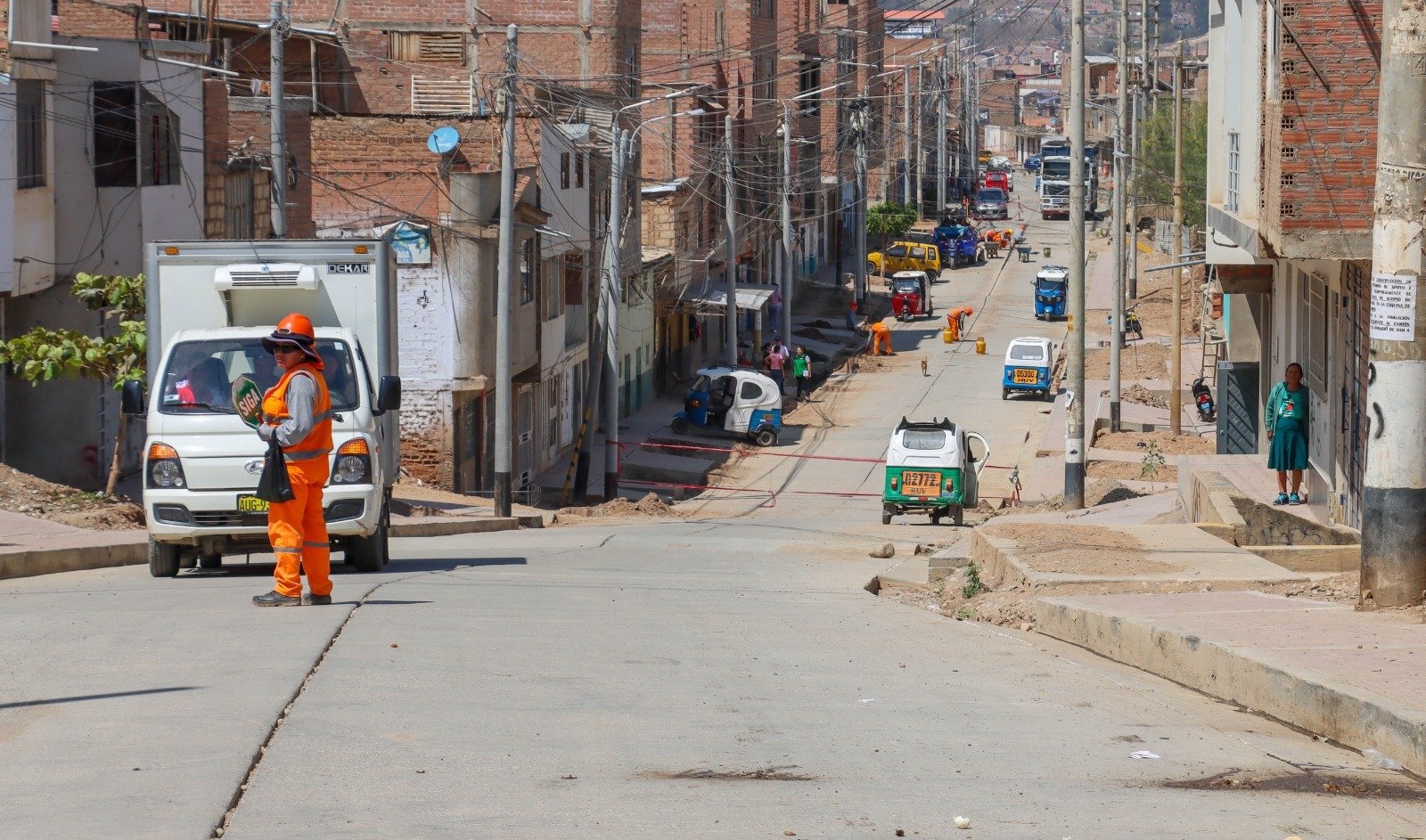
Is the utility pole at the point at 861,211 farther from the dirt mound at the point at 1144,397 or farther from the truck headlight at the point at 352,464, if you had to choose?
the truck headlight at the point at 352,464

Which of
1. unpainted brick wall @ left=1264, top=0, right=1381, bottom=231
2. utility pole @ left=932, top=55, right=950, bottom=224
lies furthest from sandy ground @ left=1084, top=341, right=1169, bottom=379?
utility pole @ left=932, top=55, right=950, bottom=224

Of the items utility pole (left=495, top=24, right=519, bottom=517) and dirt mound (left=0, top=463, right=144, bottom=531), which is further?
utility pole (left=495, top=24, right=519, bottom=517)

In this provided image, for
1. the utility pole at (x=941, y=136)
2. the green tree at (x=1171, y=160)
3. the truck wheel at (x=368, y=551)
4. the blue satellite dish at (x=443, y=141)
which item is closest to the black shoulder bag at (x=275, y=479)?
the truck wheel at (x=368, y=551)

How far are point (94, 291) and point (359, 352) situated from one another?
9.51 meters

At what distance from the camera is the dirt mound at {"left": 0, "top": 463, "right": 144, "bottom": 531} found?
712 inches

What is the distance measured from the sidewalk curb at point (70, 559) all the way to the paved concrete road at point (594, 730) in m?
2.43

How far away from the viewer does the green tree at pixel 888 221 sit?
91.7 meters

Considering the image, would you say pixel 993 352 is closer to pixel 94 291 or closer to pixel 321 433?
pixel 94 291

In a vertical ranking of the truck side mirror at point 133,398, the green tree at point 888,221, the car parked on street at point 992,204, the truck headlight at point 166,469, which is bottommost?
the truck headlight at point 166,469

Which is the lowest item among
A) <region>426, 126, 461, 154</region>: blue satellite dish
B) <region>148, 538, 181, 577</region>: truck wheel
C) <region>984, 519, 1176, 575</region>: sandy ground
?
<region>148, 538, 181, 577</region>: truck wheel

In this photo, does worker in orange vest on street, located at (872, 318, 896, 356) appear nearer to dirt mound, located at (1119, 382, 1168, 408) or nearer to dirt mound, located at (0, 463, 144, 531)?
dirt mound, located at (1119, 382, 1168, 408)

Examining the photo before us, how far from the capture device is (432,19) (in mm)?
57250

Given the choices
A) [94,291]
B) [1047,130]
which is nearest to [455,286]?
[94,291]

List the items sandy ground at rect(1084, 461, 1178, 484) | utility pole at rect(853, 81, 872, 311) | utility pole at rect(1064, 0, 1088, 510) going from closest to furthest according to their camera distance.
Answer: utility pole at rect(1064, 0, 1088, 510) < sandy ground at rect(1084, 461, 1178, 484) < utility pole at rect(853, 81, 872, 311)
